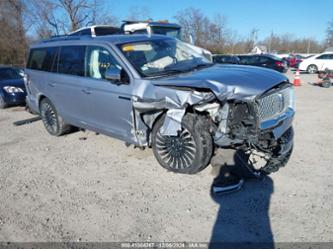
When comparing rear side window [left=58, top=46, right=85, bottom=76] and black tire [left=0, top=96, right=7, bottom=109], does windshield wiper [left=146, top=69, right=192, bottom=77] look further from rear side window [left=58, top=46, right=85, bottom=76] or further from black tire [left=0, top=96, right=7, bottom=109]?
black tire [left=0, top=96, right=7, bottom=109]

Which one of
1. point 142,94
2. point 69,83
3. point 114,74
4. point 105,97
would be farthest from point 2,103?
point 142,94

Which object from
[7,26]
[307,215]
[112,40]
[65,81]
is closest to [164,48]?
[112,40]

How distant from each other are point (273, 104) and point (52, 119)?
463 cm

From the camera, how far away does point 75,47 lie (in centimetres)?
514

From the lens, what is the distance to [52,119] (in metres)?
6.17

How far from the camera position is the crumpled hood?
11.2ft

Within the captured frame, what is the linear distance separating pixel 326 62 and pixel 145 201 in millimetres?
22352

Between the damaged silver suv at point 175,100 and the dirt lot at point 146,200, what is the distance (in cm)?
40

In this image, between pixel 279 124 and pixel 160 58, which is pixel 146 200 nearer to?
pixel 279 124

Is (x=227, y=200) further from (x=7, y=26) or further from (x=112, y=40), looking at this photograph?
(x=7, y=26)

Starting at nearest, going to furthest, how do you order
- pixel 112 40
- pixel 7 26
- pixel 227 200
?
pixel 227 200 < pixel 112 40 < pixel 7 26

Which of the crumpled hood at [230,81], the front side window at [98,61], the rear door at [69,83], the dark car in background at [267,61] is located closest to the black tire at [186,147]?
the crumpled hood at [230,81]

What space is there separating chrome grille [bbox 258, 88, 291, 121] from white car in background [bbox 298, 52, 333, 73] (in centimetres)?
2013

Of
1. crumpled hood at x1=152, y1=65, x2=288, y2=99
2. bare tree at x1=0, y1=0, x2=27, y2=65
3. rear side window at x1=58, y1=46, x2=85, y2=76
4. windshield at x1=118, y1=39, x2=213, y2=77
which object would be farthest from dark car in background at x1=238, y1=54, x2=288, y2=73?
bare tree at x1=0, y1=0, x2=27, y2=65
